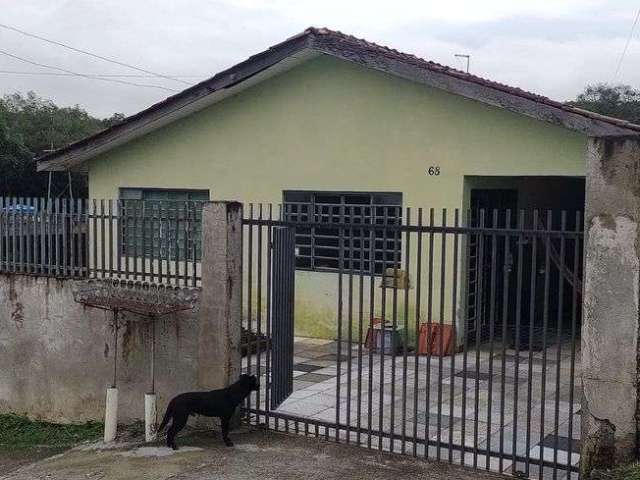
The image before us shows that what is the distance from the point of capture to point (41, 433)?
8.20 meters

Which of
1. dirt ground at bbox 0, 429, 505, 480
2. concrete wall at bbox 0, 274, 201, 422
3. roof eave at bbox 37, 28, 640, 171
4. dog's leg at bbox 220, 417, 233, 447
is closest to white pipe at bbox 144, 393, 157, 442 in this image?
dirt ground at bbox 0, 429, 505, 480

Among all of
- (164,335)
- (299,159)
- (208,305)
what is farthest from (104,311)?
(299,159)

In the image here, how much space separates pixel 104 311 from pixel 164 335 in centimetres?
84

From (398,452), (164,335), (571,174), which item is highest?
(571,174)

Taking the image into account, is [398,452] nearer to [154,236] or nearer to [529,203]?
[154,236]

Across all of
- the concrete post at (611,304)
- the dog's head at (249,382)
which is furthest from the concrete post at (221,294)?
the concrete post at (611,304)

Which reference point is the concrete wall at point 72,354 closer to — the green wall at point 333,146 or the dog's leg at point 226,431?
the dog's leg at point 226,431

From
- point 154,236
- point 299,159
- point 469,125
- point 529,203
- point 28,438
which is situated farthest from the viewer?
point 529,203

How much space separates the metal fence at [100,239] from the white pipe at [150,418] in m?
1.10

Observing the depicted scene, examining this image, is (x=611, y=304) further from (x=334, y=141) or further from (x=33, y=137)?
(x=33, y=137)

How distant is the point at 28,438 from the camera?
26.7ft

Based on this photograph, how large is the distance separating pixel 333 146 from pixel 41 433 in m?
6.04

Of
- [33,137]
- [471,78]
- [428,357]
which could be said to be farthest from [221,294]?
[33,137]

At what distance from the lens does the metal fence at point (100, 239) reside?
285 inches
